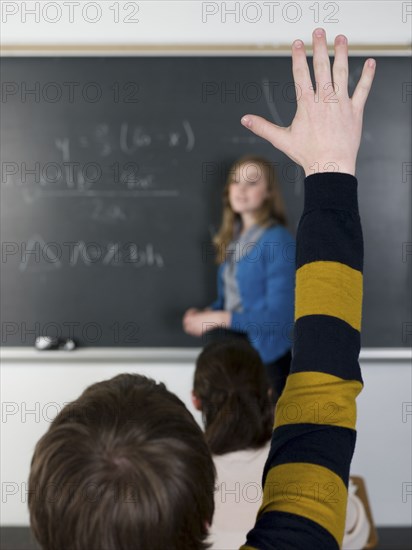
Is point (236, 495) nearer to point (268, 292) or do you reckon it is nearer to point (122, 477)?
point (122, 477)

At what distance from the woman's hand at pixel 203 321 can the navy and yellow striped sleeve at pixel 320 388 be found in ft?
6.87

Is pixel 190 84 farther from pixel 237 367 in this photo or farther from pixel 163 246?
pixel 237 367

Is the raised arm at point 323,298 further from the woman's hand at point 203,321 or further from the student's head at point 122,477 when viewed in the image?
the woman's hand at point 203,321

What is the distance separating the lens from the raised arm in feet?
2.23

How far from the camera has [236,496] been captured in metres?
1.59

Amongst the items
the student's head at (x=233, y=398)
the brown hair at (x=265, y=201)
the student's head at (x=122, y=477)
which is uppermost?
the brown hair at (x=265, y=201)

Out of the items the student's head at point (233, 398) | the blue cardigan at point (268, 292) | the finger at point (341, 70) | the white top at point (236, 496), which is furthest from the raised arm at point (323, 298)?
the blue cardigan at point (268, 292)

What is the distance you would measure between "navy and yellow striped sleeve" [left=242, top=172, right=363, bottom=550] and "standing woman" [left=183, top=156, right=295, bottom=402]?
202cm

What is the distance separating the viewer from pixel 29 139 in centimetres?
289

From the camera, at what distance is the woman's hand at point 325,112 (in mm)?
713

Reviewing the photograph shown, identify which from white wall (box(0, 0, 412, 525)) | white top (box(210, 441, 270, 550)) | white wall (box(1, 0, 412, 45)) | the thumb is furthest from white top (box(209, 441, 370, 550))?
white wall (box(1, 0, 412, 45))

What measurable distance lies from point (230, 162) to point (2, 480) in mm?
1846

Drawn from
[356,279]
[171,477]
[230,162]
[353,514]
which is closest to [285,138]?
[356,279]

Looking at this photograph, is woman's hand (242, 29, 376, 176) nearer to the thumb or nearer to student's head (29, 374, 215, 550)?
the thumb
